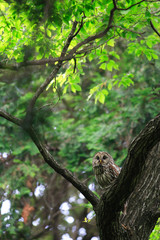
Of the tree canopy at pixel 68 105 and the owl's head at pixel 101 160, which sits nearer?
the tree canopy at pixel 68 105

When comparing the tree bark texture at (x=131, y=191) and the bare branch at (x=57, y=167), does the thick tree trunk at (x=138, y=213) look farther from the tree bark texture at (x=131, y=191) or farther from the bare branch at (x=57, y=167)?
the bare branch at (x=57, y=167)

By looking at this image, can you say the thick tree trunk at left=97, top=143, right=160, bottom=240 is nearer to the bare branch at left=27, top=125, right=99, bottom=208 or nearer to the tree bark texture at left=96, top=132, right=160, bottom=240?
the tree bark texture at left=96, top=132, right=160, bottom=240

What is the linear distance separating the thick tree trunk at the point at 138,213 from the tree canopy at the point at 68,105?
0.03m

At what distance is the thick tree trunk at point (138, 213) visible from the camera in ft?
10.3

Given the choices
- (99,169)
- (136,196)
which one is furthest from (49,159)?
(99,169)

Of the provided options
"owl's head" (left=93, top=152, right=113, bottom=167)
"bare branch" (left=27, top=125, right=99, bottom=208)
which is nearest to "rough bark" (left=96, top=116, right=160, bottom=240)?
"bare branch" (left=27, top=125, right=99, bottom=208)

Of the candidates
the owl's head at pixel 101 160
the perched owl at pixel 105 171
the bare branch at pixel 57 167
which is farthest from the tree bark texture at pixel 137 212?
the owl's head at pixel 101 160

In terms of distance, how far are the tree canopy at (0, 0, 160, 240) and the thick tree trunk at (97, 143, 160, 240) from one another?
0.11 feet

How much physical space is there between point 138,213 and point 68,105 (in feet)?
32.2

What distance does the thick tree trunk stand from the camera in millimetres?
3125

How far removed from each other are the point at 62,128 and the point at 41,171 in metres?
1.58

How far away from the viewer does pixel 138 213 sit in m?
3.36

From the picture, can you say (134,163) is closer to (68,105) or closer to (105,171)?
(105,171)

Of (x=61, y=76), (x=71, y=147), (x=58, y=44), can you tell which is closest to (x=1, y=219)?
(x=71, y=147)
